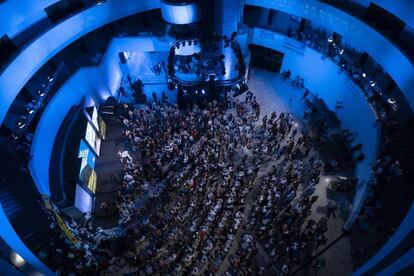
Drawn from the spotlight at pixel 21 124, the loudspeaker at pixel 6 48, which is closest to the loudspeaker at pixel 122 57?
the loudspeaker at pixel 6 48

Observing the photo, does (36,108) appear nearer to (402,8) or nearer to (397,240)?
(397,240)

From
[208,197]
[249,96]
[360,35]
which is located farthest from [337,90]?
[208,197]

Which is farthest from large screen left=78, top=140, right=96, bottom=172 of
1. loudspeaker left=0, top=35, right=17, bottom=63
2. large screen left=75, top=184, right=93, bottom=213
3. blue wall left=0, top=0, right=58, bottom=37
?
blue wall left=0, top=0, right=58, bottom=37

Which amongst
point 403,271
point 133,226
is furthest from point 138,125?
point 403,271

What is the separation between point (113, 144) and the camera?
20484mm

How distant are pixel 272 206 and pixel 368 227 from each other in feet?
16.0

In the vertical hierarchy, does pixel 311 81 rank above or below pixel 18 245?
above

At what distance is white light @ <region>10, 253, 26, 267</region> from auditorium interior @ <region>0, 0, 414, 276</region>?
59mm

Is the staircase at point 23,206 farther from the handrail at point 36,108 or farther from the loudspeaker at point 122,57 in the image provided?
the loudspeaker at point 122,57

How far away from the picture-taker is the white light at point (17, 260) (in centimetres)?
1057

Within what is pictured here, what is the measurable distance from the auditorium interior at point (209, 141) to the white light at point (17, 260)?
0.06 metres

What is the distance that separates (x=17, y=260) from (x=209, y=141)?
38.9ft

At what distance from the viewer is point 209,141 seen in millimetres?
19016

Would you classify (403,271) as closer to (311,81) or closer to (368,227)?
(368,227)
